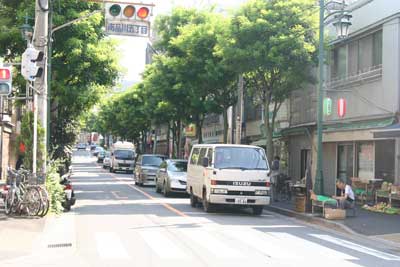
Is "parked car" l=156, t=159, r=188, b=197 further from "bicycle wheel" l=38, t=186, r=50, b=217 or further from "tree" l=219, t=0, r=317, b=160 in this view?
"bicycle wheel" l=38, t=186, r=50, b=217

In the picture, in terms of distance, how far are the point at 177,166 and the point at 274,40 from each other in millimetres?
7487

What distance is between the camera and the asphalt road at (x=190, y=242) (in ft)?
32.5

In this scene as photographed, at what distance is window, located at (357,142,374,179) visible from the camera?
2245 centimetres

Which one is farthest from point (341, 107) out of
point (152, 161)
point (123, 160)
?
point (123, 160)

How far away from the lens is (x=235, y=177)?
17781 millimetres

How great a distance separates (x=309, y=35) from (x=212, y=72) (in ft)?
24.5

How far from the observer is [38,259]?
32.3 feet

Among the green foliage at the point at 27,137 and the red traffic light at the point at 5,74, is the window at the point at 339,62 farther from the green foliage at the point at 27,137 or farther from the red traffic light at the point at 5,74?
the red traffic light at the point at 5,74

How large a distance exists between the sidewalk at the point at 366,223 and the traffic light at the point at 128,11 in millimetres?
7308

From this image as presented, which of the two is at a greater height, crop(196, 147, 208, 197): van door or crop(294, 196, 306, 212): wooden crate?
crop(196, 147, 208, 197): van door

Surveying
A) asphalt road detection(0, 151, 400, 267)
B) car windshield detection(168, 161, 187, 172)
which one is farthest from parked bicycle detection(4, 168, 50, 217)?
car windshield detection(168, 161, 187, 172)

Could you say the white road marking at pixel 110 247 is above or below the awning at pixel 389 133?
below

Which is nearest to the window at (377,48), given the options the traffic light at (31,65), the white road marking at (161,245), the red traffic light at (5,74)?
the white road marking at (161,245)

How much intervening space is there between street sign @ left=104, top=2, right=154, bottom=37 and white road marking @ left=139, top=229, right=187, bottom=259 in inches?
189
